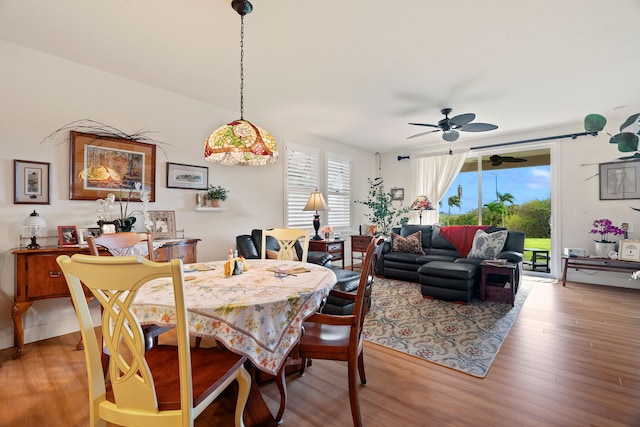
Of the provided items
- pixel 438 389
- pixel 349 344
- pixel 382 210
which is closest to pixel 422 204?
pixel 382 210

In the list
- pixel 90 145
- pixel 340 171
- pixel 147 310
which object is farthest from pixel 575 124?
pixel 90 145

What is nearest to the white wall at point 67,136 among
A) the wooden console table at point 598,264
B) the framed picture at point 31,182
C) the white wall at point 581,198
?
the framed picture at point 31,182

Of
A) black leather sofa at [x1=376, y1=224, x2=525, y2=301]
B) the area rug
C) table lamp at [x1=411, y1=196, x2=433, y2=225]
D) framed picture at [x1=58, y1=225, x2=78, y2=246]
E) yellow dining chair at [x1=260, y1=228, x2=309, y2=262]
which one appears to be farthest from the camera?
table lamp at [x1=411, y1=196, x2=433, y2=225]

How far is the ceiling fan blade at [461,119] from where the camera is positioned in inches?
138

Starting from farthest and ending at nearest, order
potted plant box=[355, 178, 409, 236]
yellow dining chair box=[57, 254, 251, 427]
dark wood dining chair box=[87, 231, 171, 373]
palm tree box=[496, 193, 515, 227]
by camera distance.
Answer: potted plant box=[355, 178, 409, 236]
palm tree box=[496, 193, 515, 227]
dark wood dining chair box=[87, 231, 171, 373]
yellow dining chair box=[57, 254, 251, 427]

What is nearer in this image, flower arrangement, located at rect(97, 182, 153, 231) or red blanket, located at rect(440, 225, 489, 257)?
flower arrangement, located at rect(97, 182, 153, 231)

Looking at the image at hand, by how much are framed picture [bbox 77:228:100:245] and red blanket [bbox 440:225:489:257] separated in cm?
489

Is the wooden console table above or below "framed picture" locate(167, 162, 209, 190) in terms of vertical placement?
below

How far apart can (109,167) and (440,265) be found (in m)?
4.10

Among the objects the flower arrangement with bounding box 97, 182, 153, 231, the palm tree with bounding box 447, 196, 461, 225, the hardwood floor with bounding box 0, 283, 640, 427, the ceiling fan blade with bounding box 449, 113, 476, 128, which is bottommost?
the hardwood floor with bounding box 0, 283, 640, 427

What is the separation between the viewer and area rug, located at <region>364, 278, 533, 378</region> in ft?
7.71

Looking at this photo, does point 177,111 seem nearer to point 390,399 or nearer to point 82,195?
point 82,195

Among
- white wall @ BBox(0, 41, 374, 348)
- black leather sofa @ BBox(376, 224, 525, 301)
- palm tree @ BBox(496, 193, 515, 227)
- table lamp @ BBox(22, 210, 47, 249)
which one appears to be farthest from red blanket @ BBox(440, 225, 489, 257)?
table lamp @ BBox(22, 210, 47, 249)

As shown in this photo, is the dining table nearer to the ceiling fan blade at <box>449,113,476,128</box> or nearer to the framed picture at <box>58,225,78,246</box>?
the framed picture at <box>58,225,78,246</box>
